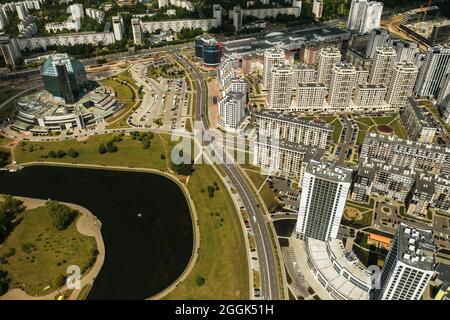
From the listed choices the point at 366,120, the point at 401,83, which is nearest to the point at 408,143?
the point at 366,120

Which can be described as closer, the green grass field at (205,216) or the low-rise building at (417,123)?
the green grass field at (205,216)

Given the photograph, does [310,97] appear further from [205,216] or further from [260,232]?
[205,216]

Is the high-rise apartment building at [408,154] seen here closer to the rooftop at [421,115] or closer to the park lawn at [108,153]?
the rooftop at [421,115]

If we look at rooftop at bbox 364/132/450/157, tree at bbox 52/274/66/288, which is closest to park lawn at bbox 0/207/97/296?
tree at bbox 52/274/66/288

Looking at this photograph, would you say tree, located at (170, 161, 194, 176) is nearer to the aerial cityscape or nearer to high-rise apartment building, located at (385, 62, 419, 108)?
the aerial cityscape

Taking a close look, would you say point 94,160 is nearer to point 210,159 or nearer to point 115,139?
point 115,139

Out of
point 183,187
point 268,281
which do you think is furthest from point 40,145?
point 268,281

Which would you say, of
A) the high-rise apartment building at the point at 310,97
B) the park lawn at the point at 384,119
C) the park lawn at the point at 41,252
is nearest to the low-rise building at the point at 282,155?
the high-rise apartment building at the point at 310,97
